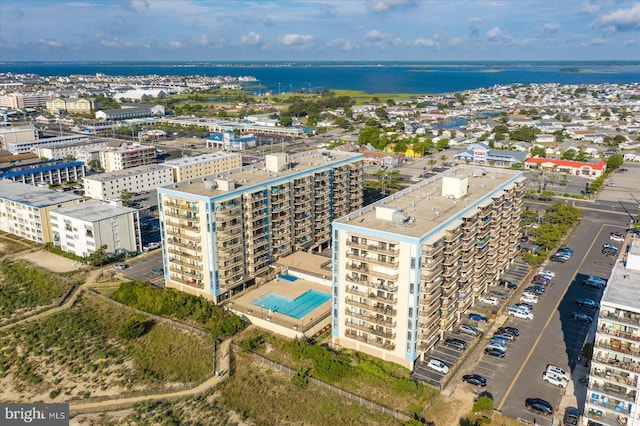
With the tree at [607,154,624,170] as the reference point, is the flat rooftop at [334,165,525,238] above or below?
above

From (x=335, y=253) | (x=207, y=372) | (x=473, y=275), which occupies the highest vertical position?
(x=335, y=253)

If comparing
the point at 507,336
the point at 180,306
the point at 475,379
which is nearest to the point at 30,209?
the point at 180,306

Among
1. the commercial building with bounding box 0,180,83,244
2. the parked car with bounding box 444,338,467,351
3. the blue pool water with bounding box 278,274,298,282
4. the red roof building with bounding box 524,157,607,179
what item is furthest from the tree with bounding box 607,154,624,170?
the commercial building with bounding box 0,180,83,244

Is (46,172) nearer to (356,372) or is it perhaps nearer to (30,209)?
(30,209)

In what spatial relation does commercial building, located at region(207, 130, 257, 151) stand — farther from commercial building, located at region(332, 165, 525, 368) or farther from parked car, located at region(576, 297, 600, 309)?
parked car, located at region(576, 297, 600, 309)

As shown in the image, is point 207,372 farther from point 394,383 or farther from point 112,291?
point 112,291

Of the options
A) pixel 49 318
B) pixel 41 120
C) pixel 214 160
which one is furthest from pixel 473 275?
pixel 41 120

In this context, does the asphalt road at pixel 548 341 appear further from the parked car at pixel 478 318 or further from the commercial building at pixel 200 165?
the commercial building at pixel 200 165
